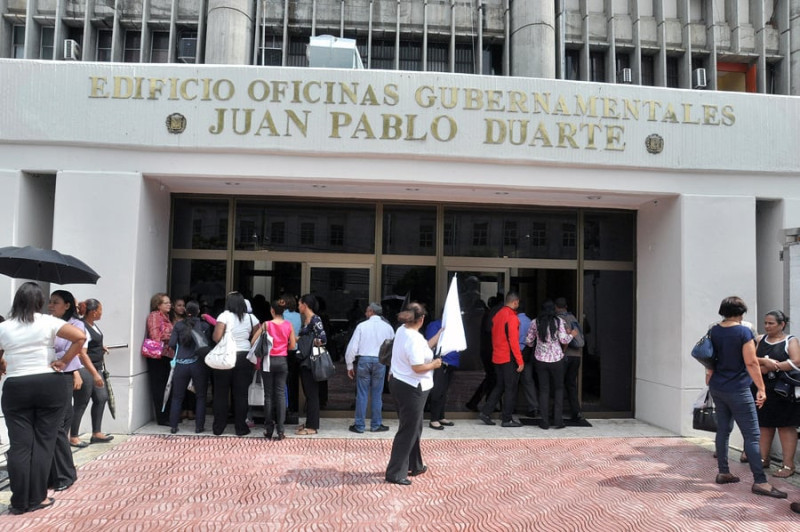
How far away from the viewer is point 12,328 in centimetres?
421

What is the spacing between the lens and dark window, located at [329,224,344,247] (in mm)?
8234

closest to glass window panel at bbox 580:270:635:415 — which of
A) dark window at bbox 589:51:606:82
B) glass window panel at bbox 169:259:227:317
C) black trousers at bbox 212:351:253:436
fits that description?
black trousers at bbox 212:351:253:436

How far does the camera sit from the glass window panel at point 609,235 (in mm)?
8648

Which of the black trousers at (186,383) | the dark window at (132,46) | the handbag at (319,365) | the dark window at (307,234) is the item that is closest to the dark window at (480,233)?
the dark window at (307,234)

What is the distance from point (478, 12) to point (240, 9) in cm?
549

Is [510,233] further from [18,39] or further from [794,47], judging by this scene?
[18,39]

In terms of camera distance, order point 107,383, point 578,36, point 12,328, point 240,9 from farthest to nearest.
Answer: point 578,36, point 240,9, point 107,383, point 12,328

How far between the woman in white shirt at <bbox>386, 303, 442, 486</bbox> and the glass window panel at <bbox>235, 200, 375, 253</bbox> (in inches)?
126

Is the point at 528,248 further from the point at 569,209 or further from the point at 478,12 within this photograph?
the point at 478,12

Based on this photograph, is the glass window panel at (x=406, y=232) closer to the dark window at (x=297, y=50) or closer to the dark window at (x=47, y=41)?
the dark window at (x=297, y=50)

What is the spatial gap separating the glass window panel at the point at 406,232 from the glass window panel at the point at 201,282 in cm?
238

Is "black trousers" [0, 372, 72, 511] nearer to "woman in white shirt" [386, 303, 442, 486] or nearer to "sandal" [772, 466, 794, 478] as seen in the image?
"woman in white shirt" [386, 303, 442, 486]

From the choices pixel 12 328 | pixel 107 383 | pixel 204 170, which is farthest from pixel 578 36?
pixel 12 328

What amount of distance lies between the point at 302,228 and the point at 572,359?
13.7 feet
